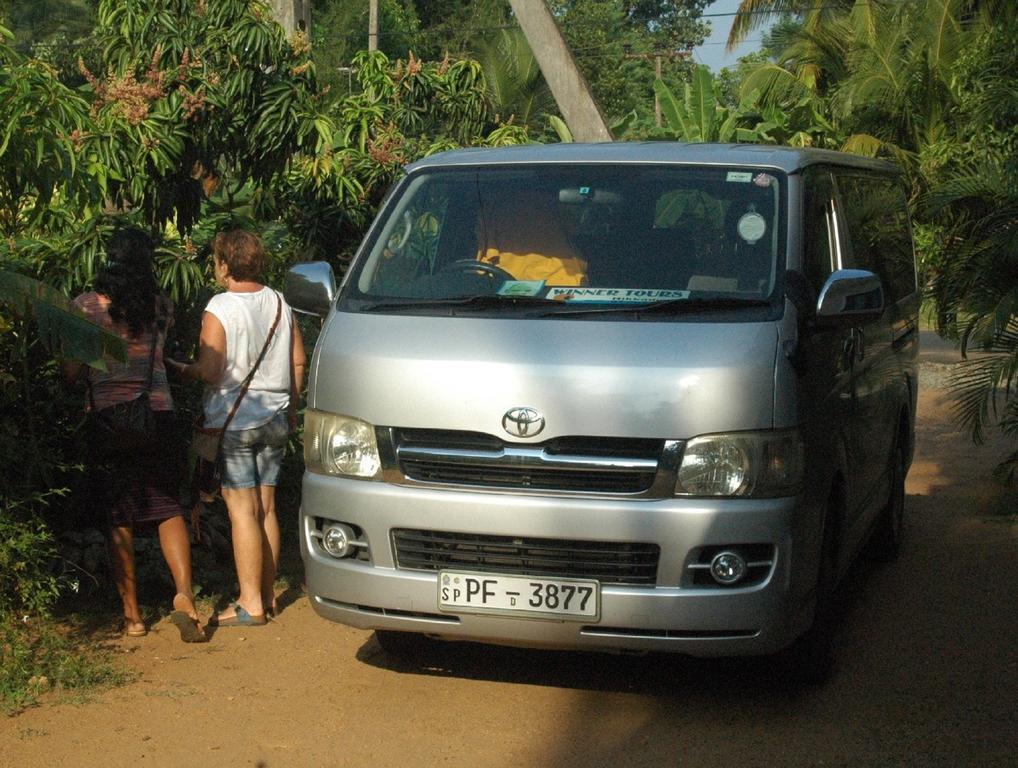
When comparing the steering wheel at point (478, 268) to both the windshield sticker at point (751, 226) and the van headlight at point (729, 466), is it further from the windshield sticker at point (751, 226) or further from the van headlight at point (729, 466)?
the van headlight at point (729, 466)

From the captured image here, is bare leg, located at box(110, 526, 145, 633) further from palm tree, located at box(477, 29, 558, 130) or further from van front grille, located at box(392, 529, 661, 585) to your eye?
palm tree, located at box(477, 29, 558, 130)

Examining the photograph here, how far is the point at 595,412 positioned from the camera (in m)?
5.11

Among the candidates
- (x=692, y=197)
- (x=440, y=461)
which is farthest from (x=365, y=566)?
(x=692, y=197)

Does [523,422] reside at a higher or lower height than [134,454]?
higher

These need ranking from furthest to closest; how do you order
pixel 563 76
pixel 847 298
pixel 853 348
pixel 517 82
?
pixel 517 82
pixel 563 76
pixel 853 348
pixel 847 298

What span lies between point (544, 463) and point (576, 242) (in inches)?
45.4

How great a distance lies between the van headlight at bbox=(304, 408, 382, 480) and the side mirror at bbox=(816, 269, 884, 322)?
1751 millimetres

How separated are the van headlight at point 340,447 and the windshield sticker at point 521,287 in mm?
798

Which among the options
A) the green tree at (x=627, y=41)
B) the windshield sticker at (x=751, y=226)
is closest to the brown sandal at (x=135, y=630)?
the windshield sticker at (x=751, y=226)

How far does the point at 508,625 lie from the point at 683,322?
4.14ft

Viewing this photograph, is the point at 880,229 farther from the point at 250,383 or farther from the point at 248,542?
the point at 248,542

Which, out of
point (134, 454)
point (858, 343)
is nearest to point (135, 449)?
point (134, 454)

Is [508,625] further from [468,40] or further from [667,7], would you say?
[667,7]

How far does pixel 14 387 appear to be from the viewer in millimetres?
6449
